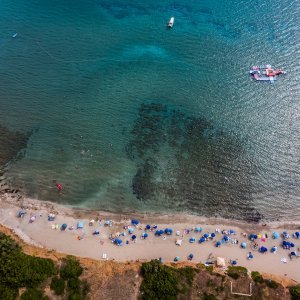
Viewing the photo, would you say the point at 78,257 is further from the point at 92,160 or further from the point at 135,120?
the point at 135,120

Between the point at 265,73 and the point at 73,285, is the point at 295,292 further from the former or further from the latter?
the point at 265,73

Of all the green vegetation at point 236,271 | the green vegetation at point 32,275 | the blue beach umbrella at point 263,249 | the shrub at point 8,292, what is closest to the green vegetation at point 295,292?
the green vegetation at point 236,271

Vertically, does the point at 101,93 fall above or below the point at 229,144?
above

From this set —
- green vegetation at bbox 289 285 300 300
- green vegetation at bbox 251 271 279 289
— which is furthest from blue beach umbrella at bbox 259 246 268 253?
green vegetation at bbox 289 285 300 300

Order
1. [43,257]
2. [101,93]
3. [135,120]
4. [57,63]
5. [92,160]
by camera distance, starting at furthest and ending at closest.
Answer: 1. [57,63]
2. [101,93]
3. [135,120]
4. [92,160]
5. [43,257]

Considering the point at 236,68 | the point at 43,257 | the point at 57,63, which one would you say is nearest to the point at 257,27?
the point at 236,68


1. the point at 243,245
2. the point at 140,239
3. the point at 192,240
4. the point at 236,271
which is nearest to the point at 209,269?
the point at 236,271
